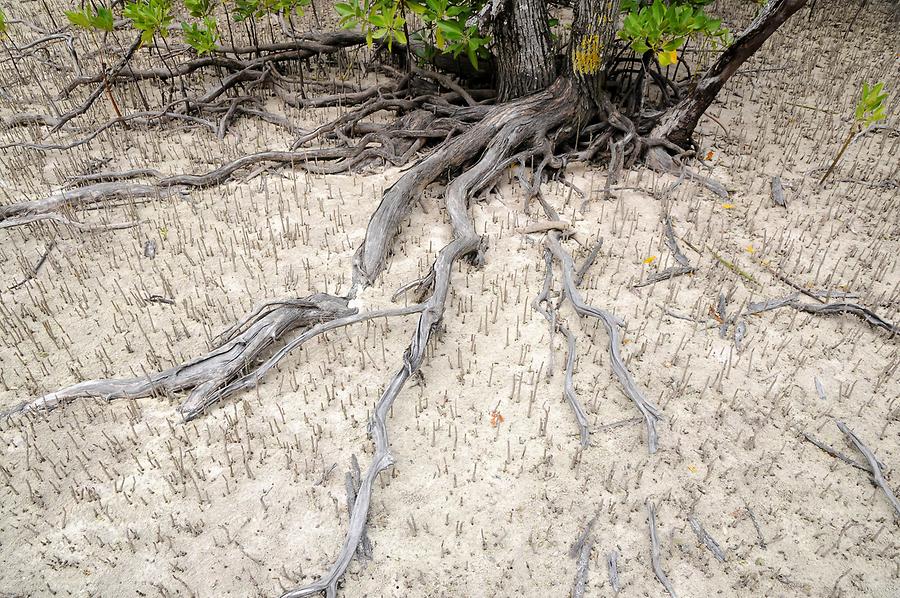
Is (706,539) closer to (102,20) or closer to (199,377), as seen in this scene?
(199,377)

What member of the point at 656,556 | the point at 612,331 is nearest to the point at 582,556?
the point at 656,556

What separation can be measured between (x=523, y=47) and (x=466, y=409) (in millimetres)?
3591

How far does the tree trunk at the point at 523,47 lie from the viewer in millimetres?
4957

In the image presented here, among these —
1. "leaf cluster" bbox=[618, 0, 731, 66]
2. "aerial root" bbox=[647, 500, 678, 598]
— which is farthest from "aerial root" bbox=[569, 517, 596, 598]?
"leaf cluster" bbox=[618, 0, 731, 66]

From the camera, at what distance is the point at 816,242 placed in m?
4.28

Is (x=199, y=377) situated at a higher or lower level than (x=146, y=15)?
lower

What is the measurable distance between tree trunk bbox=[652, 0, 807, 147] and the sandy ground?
2.27 ft

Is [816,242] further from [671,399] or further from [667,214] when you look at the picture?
[671,399]

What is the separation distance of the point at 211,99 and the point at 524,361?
4629mm

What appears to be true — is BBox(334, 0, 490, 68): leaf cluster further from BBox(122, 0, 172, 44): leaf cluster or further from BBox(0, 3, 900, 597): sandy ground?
BBox(122, 0, 172, 44): leaf cluster

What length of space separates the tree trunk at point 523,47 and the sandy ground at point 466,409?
1.14 metres

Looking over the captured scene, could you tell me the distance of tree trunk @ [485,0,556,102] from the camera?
4.96 m

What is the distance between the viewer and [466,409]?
9.91 feet

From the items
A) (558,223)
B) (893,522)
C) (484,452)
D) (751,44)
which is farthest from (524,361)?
(751,44)
